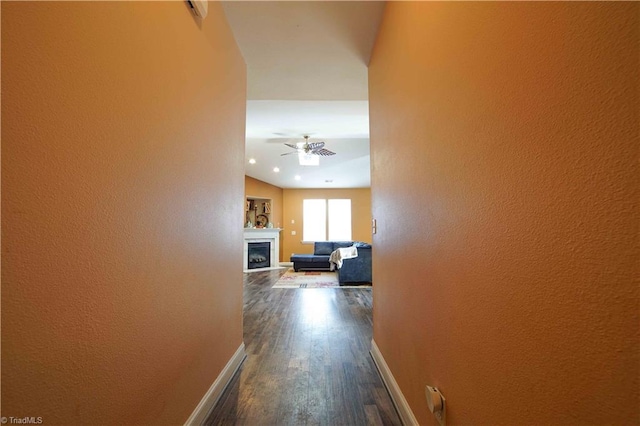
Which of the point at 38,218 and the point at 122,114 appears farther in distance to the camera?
the point at 122,114

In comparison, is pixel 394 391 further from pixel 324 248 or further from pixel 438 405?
pixel 324 248

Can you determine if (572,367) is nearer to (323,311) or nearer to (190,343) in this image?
(190,343)

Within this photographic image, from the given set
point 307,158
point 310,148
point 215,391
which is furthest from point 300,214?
point 215,391

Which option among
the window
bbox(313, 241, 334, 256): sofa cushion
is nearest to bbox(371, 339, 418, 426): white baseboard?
bbox(313, 241, 334, 256): sofa cushion

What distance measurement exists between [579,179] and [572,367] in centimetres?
35

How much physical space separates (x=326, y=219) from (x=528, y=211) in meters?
8.24

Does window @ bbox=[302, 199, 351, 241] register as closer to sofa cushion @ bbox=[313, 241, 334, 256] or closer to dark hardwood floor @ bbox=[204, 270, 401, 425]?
sofa cushion @ bbox=[313, 241, 334, 256]

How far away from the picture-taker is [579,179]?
0.46 meters

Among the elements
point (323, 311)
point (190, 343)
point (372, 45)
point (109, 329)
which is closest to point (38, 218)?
point (109, 329)

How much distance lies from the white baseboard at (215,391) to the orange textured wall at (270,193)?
5824 mm

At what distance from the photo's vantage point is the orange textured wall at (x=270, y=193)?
24.7ft

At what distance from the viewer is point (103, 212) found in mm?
779
